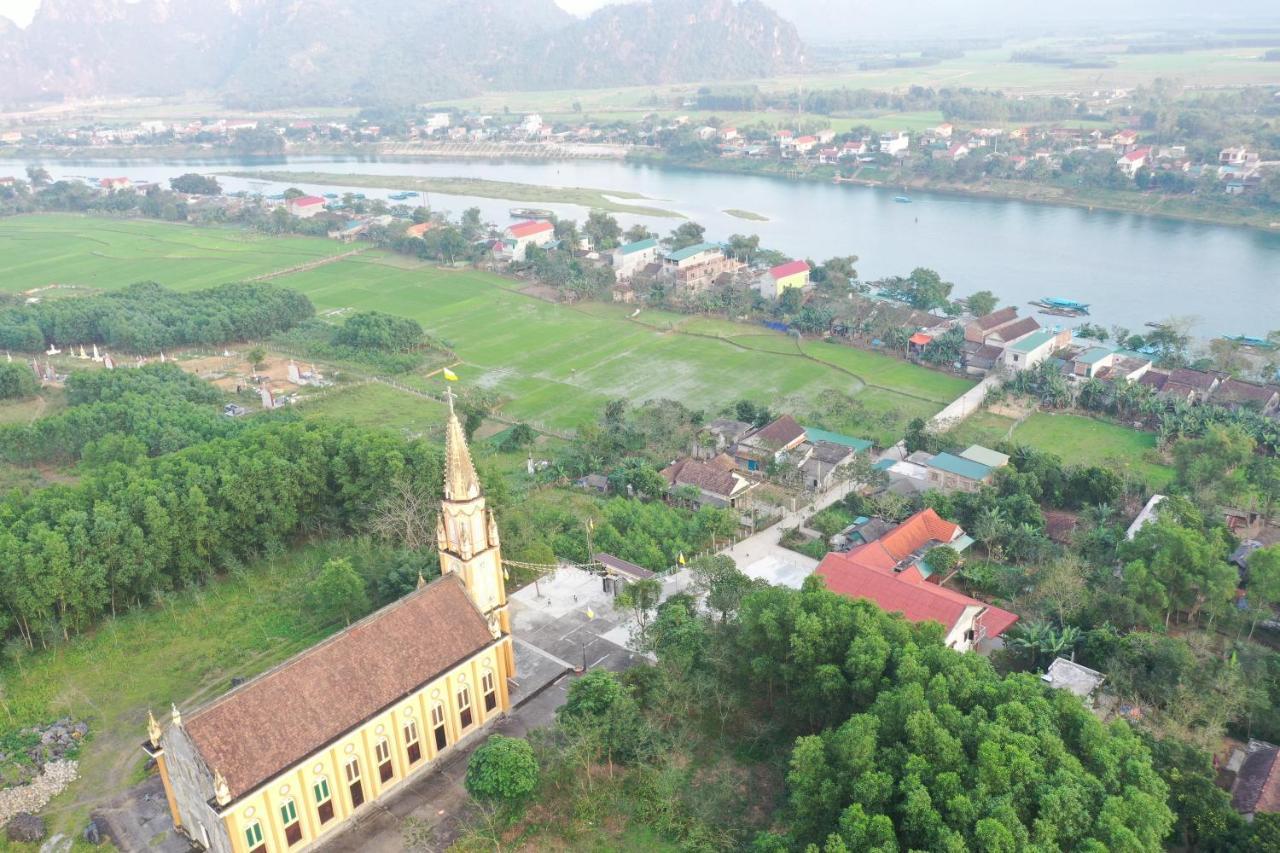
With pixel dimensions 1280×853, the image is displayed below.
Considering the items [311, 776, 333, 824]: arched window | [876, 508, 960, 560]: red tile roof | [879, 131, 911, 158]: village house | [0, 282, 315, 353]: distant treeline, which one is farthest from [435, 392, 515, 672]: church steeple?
[879, 131, 911, 158]: village house

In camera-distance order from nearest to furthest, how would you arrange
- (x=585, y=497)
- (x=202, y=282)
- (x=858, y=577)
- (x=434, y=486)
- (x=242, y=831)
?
(x=242, y=831)
(x=858, y=577)
(x=434, y=486)
(x=585, y=497)
(x=202, y=282)

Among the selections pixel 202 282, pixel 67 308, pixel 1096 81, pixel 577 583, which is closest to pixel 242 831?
pixel 577 583

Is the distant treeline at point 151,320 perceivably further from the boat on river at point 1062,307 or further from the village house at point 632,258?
the boat on river at point 1062,307

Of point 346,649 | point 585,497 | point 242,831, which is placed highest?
point 346,649

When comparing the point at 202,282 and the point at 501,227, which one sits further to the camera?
the point at 501,227

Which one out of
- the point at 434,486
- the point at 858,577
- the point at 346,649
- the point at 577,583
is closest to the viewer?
the point at 346,649

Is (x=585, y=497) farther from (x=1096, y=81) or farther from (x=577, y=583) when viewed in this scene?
(x=1096, y=81)
